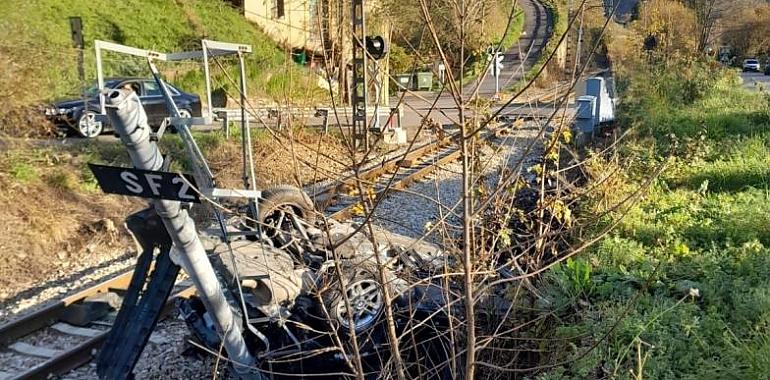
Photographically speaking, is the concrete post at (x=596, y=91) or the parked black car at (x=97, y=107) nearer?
the parked black car at (x=97, y=107)

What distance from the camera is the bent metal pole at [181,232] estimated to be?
8.62ft

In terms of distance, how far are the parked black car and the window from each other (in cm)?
1417

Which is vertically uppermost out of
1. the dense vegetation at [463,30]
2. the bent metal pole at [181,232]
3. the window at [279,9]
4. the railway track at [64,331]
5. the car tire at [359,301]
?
the window at [279,9]

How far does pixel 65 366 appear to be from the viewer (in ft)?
18.4

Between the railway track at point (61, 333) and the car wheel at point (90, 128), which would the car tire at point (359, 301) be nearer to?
the railway track at point (61, 333)

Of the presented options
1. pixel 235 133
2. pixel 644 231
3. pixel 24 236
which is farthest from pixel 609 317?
pixel 235 133

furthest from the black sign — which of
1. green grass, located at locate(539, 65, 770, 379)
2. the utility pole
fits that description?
the utility pole

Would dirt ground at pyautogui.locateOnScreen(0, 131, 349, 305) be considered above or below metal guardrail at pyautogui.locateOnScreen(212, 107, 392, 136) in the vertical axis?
below

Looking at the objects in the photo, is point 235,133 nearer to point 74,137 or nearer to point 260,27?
point 74,137

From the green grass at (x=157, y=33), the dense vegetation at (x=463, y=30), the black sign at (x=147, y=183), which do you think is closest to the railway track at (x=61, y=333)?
the black sign at (x=147, y=183)

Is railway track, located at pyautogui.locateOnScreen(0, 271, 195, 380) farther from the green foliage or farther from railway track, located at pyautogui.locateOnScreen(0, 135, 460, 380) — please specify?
the green foliage

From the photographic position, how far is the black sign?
2.74 m

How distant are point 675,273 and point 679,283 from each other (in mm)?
349

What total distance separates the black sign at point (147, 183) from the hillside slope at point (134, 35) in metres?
8.92
